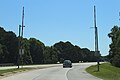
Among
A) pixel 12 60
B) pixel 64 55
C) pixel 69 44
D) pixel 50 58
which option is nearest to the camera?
pixel 12 60

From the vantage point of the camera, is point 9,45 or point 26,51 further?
point 26,51

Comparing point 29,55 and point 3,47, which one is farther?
point 29,55

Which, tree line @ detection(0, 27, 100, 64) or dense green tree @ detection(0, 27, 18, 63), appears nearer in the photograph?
tree line @ detection(0, 27, 100, 64)

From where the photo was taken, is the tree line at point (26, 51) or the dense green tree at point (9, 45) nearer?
the tree line at point (26, 51)

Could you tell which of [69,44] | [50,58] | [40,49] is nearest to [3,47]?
[40,49]

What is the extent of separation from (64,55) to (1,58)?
6459 centimetres

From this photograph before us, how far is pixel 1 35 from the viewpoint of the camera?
116 m

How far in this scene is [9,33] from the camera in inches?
4695

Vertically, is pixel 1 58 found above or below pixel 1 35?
below

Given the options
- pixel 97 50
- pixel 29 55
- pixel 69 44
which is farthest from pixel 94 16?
pixel 69 44

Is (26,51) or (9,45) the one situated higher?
(9,45)

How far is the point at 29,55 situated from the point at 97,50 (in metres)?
72.2

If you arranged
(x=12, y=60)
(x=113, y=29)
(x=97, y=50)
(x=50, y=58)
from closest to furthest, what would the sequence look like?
(x=97, y=50) → (x=113, y=29) → (x=12, y=60) → (x=50, y=58)

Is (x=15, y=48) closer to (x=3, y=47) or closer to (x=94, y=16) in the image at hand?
(x=3, y=47)
